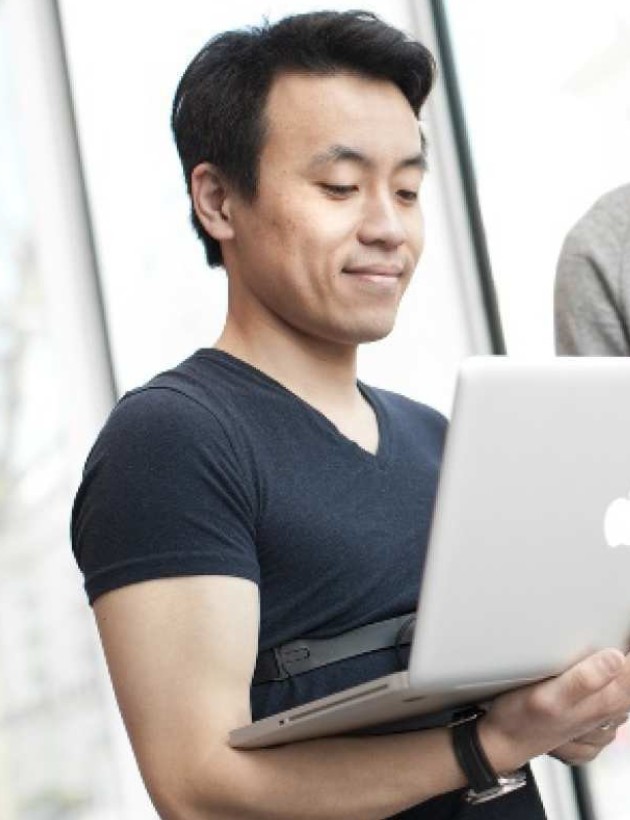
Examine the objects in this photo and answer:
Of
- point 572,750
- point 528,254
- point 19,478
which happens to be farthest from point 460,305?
point 572,750

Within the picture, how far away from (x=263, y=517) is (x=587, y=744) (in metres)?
0.39

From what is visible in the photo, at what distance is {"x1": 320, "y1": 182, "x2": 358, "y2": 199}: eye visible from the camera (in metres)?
1.56

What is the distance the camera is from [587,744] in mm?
1554

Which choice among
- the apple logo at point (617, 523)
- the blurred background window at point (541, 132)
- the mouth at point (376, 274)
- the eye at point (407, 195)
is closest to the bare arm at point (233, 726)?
the apple logo at point (617, 523)

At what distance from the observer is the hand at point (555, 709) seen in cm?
131

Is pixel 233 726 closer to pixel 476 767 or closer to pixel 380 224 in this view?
pixel 476 767

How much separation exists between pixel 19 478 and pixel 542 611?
2600mm

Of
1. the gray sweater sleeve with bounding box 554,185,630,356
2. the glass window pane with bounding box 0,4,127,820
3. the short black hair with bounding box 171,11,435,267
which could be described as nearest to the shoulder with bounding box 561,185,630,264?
the gray sweater sleeve with bounding box 554,185,630,356

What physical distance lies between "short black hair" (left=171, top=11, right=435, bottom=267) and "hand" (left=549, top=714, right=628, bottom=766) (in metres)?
0.60

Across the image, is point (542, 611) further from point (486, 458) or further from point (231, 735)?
point (231, 735)

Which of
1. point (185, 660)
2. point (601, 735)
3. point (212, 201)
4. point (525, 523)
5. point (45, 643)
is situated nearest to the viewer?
point (525, 523)

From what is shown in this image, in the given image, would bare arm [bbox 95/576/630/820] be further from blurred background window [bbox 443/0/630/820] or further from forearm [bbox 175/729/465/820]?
blurred background window [bbox 443/0/630/820]

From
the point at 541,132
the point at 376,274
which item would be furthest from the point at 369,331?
the point at 541,132

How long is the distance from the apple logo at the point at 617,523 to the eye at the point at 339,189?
427mm
